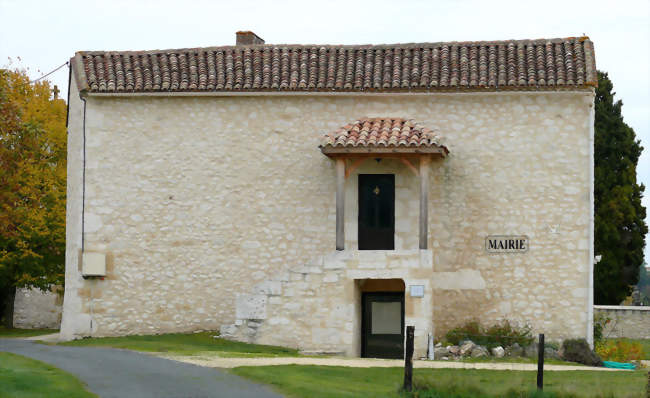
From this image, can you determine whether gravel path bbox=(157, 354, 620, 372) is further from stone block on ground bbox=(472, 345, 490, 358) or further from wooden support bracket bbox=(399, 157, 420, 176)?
wooden support bracket bbox=(399, 157, 420, 176)

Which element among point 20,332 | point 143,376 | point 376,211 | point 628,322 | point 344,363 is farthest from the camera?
point 628,322

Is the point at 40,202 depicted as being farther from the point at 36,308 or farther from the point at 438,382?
the point at 438,382

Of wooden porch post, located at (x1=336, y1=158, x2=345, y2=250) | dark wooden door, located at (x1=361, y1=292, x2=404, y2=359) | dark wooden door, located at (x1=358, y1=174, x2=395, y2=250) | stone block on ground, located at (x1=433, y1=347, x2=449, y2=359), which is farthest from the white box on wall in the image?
stone block on ground, located at (x1=433, y1=347, x2=449, y2=359)

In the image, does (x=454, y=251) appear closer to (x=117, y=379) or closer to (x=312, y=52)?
(x=312, y=52)

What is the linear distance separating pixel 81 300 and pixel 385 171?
8338mm

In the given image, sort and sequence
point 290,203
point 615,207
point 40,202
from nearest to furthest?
point 290,203 → point 40,202 → point 615,207

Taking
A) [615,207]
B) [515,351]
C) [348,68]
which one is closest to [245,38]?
[348,68]

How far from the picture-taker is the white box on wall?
26625 mm

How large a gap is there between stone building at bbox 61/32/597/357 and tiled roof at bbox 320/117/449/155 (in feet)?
0.37

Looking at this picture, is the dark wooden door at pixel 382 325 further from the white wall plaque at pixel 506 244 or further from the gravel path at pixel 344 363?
the gravel path at pixel 344 363

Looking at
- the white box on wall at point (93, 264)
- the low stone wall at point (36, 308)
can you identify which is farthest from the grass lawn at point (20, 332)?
the white box on wall at point (93, 264)

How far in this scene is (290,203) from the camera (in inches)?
1048

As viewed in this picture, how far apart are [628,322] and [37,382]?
32.7 meters

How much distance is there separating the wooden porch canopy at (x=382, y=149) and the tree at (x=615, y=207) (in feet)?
64.5
